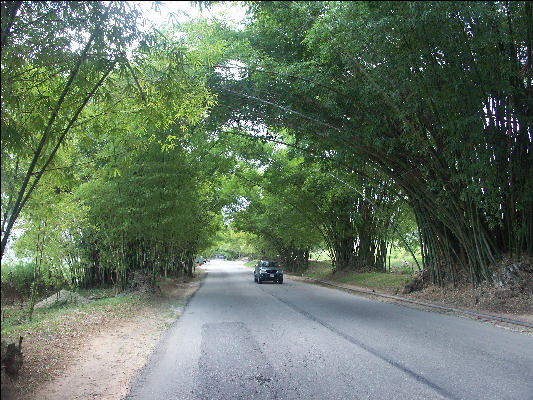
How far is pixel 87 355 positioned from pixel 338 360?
3582 millimetres

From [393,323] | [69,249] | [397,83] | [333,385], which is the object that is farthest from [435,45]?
[69,249]

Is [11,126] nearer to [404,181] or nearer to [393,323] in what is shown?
[393,323]

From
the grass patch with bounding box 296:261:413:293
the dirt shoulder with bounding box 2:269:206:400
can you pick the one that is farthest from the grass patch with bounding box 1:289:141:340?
the grass patch with bounding box 296:261:413:293

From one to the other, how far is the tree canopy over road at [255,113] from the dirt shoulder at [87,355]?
1.92 m

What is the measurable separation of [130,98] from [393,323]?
6.66 meters

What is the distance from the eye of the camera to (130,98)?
5.29 metres

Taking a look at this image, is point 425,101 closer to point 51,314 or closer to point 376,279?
point 51,314

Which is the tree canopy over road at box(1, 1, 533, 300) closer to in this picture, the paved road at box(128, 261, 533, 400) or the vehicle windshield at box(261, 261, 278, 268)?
the paved road at box(128, 261, 533, 400)

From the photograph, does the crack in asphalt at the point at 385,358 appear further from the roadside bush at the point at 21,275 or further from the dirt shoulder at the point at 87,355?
the roadside bush at the point at 21,275

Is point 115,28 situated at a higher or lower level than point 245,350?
higher

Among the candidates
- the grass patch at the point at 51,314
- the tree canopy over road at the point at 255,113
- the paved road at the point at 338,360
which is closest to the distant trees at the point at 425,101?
the tree canopy over road at the point at 255,113

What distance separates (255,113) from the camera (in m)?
11.4

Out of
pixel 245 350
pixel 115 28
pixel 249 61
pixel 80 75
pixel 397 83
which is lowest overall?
pixel 245 350

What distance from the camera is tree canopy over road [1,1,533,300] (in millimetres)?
4199
